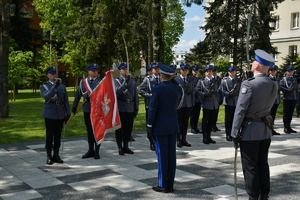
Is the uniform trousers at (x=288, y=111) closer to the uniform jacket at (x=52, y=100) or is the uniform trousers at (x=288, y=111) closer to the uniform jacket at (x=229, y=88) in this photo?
the uniform jacket at (x=229, y=88)

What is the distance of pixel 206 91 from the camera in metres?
10.9

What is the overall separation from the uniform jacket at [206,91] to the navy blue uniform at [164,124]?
15.3 ft

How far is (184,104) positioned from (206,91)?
885mm

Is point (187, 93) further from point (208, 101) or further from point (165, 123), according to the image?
Result: point (165, 123)

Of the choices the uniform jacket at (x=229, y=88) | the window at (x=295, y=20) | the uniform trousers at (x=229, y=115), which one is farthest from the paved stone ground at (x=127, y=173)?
the window at (x=295, y=20)

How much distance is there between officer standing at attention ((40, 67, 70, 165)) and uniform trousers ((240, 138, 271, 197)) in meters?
4.37

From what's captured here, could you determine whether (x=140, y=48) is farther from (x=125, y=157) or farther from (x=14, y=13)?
(x=125, y=157)

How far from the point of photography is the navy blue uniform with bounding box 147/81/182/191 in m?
6.15

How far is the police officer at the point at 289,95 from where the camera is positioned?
499 inches

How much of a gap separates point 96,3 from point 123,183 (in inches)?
1014

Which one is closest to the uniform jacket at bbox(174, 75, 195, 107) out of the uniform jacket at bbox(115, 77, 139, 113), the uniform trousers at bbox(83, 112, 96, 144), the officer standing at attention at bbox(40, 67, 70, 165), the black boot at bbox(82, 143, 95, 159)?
the uniform jacket at bbox(115, 77, 139, 113)

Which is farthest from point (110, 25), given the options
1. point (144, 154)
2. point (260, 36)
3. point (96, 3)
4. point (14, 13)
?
point (144, 154)

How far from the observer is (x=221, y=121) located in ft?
52.8

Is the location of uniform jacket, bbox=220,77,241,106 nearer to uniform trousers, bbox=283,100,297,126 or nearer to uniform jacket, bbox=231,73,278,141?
uniform trousers, bbox=283,100,297,126
